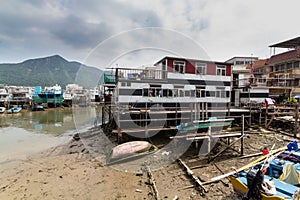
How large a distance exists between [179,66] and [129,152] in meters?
11.4

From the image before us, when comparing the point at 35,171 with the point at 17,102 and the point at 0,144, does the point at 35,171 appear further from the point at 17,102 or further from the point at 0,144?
the point at 17,102

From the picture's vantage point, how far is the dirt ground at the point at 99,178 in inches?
264

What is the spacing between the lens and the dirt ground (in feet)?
22.0

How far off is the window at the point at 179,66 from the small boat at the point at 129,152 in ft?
32.3

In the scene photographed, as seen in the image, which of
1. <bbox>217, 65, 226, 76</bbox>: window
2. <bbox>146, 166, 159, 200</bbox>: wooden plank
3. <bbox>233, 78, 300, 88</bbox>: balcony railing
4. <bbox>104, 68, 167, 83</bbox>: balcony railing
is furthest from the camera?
<bbox>233, 78, 300, 88</bbox>: balcony railing

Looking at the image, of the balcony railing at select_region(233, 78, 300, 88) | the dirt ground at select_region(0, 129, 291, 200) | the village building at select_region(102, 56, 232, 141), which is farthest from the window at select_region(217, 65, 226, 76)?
the dirt ground at select_region(0, 129, 291, 200)

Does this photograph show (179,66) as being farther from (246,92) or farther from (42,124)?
(42,124)

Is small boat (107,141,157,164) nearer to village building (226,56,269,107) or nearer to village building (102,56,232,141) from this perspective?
village building (102,56,232,141)

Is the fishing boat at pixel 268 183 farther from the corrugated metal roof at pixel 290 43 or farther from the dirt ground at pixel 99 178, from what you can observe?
the corrugated metal roof at pixel 290 43

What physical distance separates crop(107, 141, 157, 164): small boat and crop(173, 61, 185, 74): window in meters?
9.85

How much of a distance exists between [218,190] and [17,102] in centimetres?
5089

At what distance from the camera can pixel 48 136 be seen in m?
17.5

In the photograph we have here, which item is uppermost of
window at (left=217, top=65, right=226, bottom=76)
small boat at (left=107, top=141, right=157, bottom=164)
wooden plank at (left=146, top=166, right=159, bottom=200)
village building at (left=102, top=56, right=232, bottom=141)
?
window at (left=217, top=65, right=226, bottom=76)

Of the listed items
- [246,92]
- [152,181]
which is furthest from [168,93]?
[246,92]
